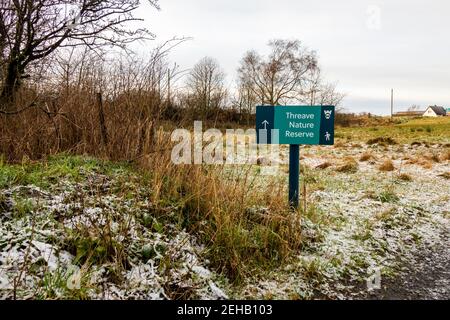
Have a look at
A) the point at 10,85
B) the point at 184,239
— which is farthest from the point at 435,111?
the point at 184,239

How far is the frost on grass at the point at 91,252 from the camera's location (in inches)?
84.4

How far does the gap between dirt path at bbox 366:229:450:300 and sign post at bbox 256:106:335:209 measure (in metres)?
1.51

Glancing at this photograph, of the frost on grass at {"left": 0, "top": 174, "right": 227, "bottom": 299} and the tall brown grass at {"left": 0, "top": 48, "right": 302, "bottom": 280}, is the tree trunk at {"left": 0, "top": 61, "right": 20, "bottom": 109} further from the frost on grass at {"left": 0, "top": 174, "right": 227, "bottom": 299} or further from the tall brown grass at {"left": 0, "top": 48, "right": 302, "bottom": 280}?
the frost on grass at {"left": 0, "top": 174, "right": 227, "bottom": 299}

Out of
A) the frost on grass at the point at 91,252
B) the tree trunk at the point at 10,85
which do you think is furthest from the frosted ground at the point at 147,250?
the tree trunk at the point at 10,85

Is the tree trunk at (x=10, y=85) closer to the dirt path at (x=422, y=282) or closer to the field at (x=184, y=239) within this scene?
the field at (x=184, y=239)

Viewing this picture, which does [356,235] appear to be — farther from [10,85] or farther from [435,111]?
[435,111]

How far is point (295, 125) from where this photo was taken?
376cm

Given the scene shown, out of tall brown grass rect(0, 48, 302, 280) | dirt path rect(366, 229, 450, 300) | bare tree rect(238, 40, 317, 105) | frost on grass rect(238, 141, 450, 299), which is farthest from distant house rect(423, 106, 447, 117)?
tall brown grass rect(0, 48, 302, 280)

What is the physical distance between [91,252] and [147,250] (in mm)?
423

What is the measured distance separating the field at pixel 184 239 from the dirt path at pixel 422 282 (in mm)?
17

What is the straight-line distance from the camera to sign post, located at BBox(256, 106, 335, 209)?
369 centimetres

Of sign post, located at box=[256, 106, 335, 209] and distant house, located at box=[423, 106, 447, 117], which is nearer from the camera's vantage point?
sign post, located at box=[256, 106, 335, 209]

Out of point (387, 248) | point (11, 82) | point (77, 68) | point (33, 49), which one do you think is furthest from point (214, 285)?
point (33, 49)
